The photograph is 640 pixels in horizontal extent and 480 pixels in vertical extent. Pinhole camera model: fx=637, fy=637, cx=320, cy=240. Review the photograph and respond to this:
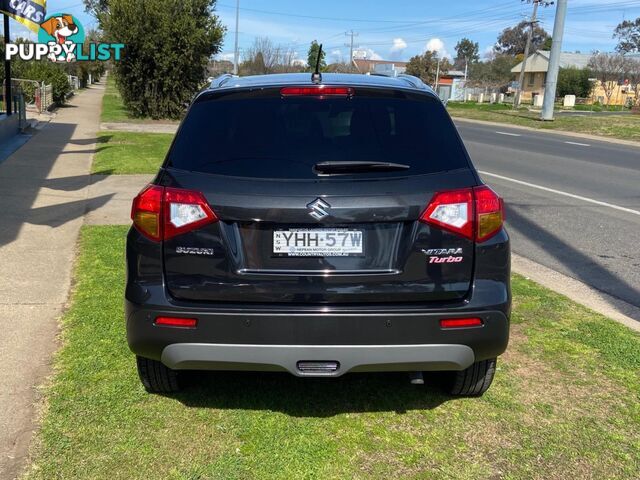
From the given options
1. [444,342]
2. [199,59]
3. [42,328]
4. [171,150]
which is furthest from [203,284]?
[199,59]

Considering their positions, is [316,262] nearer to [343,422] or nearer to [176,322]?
[176,322]

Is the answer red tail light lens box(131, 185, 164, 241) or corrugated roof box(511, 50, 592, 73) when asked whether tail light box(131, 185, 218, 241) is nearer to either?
red tail light lens box(131, 185, 164, 241)

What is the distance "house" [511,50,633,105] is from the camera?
7406 cm

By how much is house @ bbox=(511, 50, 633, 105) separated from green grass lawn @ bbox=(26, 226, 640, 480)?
253 ft

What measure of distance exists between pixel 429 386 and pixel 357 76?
6.22 feet

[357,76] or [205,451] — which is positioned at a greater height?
[357,76]

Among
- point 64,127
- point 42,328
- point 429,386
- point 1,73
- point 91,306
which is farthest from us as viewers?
point 1,73

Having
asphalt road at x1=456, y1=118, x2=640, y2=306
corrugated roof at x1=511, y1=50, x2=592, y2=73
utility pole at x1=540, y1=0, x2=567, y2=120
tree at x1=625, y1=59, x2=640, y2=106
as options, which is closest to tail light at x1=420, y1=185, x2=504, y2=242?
asphalt road at x1=456, y1=118, x2=640, y2=306

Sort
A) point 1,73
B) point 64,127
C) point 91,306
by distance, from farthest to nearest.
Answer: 1. point 1,73
2. point 64,127
3. point 91,306

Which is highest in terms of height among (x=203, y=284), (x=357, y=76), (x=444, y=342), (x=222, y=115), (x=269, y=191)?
(x=357, y=76)

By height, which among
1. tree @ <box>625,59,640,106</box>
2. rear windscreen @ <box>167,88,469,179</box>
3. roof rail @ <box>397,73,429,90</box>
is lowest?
rear windscreen @ <box>167,88,469,179</box>

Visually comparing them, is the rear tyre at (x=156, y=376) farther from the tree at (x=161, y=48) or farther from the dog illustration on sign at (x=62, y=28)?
the tree at (x=161, y=48)

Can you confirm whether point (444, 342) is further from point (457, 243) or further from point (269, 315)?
point (269, 315)

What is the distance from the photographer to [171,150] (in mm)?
3172
